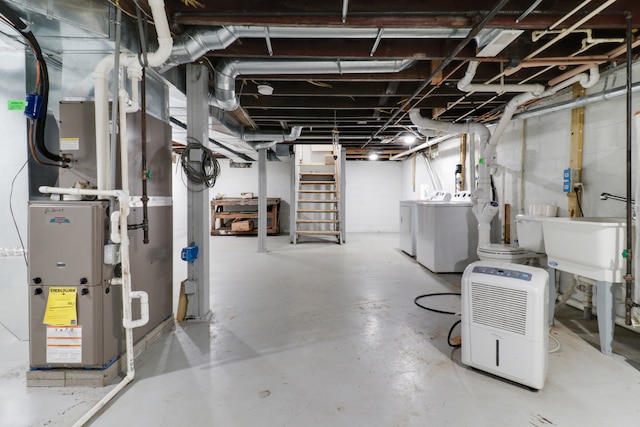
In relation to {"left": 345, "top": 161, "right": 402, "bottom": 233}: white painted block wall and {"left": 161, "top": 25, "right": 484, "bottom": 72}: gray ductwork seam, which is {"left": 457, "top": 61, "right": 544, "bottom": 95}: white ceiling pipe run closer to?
{"left": 161, "top": 25, "right": 484, "bottom": 72}: gray ductwork seam

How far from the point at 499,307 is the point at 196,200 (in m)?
2.21

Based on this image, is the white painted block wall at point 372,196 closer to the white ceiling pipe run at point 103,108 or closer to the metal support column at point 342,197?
the metal support column at point 342,197

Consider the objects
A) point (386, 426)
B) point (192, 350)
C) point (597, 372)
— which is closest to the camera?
point (386, 426)

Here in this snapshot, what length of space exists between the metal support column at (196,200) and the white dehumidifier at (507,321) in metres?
1.94

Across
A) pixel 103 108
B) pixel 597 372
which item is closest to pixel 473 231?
pixel 597 372

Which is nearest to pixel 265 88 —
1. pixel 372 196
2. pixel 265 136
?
pixel 265 136

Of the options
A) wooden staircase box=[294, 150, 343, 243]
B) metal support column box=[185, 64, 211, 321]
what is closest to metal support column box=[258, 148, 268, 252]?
wooden staircase box=[294, 150, 343, 243]

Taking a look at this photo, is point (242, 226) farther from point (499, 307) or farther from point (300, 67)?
point (499, 307)

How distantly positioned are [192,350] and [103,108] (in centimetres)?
156

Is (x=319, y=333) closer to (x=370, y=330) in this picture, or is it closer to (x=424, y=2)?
(x=370, y=330)

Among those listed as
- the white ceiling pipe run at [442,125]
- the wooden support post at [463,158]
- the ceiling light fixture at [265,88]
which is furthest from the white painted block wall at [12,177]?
the wooden support post at [463,158]

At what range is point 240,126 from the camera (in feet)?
15.9

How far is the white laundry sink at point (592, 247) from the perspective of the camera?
1.95m

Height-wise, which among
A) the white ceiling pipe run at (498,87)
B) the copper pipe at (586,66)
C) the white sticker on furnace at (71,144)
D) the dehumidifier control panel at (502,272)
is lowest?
the dehumidifier control panel at (502,272)
